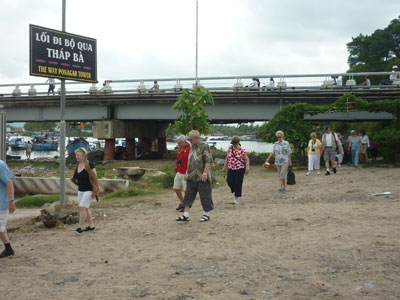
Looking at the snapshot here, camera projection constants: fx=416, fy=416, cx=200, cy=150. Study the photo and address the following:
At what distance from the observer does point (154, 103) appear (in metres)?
29.0

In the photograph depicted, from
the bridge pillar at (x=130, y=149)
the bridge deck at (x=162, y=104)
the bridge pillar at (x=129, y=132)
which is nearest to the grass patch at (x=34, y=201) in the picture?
the bridge deck at (x=162, y=104)

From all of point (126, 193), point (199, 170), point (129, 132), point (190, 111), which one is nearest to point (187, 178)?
point (199, 170)

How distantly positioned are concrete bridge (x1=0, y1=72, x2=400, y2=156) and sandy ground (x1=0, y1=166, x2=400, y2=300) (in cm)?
1359

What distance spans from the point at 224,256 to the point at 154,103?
24.0 metres

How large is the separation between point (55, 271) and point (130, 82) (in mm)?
23053

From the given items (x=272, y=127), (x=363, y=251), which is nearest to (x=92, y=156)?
(x=272, y=127)

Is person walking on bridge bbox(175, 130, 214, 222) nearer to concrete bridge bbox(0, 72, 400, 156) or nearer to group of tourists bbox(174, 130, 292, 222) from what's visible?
group of tourists bbox(174, 130, 292, 222)

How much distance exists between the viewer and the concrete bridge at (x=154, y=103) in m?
23.5

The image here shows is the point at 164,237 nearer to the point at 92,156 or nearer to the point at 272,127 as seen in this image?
the point at 272,127

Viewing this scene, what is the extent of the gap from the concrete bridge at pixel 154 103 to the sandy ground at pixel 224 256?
1359cm

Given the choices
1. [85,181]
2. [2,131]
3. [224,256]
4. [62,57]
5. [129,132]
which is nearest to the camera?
[224,256]

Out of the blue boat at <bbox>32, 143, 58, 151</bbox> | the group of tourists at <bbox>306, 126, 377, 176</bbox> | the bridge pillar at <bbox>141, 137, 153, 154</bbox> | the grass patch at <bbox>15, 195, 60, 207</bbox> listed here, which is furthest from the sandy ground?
the blue boat at <bbox>32, 143, 58, 151</bbox>

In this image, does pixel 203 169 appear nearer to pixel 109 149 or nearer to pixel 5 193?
pixel 5 193

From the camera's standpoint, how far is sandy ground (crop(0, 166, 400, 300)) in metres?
4.57
